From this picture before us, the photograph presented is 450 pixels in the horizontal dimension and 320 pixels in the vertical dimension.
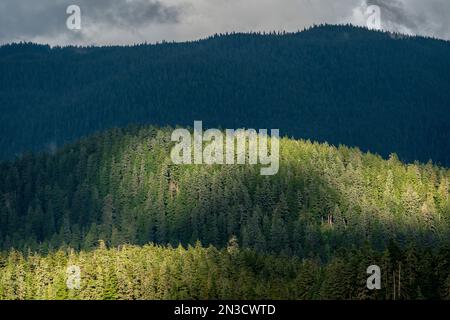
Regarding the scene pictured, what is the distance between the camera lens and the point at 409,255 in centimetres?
15300
